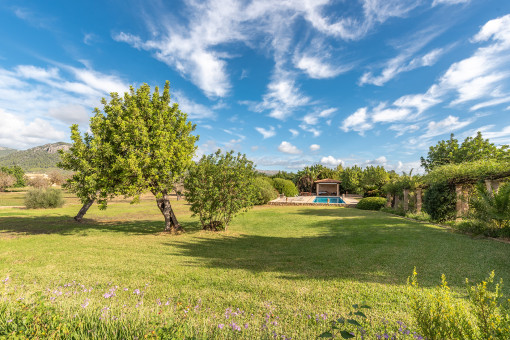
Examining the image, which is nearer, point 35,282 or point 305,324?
point 305,324

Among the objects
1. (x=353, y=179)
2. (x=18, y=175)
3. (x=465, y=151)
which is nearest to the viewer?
(x=465, y=151)

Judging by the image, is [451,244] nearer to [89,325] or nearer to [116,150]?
[89,325]

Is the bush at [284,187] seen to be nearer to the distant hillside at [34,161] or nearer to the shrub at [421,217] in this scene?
the shrub at [421,217]

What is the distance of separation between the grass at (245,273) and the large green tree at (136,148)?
8.38 feet

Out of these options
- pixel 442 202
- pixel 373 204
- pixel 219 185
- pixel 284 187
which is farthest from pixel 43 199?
pixel 442 202

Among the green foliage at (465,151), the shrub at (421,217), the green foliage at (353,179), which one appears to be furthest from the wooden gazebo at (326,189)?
the shrub at (421,217)

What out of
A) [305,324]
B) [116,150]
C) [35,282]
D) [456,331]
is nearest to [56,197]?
[116,150]

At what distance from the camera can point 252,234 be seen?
505 inches

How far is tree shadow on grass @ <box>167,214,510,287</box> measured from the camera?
548 centimetres

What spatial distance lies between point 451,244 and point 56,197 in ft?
107

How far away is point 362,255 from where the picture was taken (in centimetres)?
728

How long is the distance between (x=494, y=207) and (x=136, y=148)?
15.1 m

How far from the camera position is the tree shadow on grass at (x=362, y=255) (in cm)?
548

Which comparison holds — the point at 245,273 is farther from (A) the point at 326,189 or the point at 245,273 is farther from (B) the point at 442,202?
(A) the point at 326,189
